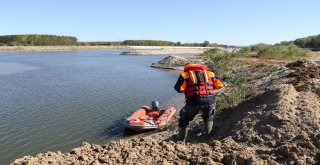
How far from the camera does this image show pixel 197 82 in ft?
23.6

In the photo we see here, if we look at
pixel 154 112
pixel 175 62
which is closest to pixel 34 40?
pixel 175 62

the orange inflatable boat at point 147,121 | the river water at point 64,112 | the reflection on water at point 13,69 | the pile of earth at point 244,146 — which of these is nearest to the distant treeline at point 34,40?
the reflection on water at point 13,69

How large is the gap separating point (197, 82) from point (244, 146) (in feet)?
5.54

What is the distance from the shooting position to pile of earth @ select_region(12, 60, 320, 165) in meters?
5.52

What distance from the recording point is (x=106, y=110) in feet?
55.9

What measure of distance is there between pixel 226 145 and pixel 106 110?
453 inches

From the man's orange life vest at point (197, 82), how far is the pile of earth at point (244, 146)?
109cm

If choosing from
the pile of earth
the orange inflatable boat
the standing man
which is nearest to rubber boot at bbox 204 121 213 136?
the pile of earth

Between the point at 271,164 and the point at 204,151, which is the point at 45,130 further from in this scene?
the point at 271,164

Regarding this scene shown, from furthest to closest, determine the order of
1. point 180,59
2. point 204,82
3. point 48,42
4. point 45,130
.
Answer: point 48,42, point 180,59, point 45,130, point 204,82

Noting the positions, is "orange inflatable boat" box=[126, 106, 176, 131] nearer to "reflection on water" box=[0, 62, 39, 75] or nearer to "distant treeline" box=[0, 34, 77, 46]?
"reflection on water" box=[0, 62, 39, 75]

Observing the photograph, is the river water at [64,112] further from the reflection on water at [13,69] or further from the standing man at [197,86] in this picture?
the reflection on water at [13,69]

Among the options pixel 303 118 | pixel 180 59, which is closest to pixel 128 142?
pixel 303 118

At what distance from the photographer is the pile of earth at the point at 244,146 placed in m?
5.52
